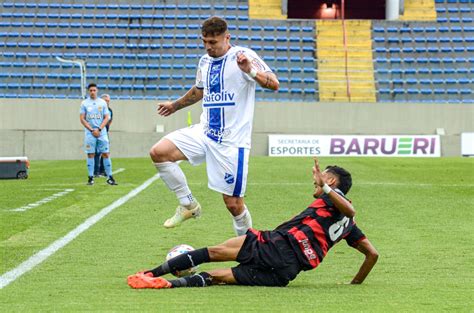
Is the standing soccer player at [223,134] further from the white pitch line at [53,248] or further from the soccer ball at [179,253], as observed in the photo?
the white pitch line at [53,248]

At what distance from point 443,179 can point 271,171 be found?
4304 millimetres

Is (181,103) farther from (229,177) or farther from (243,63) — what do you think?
(243,63)

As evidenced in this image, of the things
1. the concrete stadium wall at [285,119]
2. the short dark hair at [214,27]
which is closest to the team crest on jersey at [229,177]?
the short dark hair at [214,27]

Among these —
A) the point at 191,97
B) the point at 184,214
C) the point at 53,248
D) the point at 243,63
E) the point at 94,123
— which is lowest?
the point at 53,248

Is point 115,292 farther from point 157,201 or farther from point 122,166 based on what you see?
point 122,166

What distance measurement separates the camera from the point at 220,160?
8961mm

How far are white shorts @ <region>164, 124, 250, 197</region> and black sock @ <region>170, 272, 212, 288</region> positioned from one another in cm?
165

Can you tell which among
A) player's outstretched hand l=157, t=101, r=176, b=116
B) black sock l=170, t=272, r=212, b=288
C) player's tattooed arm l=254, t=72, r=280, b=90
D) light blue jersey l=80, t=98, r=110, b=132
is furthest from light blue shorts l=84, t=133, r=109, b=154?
black sock l=170, t=272, r=212, b=288

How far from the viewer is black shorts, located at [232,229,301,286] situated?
7.29 metres

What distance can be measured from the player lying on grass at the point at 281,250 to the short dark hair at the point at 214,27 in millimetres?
1846

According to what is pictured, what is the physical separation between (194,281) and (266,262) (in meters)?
0.55

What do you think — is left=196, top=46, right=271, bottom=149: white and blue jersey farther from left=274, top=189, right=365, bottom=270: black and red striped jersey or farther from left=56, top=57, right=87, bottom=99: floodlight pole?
left=56, top=57, right=87, bottom=99: floodlight pole

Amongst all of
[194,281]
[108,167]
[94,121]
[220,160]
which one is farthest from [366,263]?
[94,121]

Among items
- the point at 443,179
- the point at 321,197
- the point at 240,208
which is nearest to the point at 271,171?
the point at 443,179
